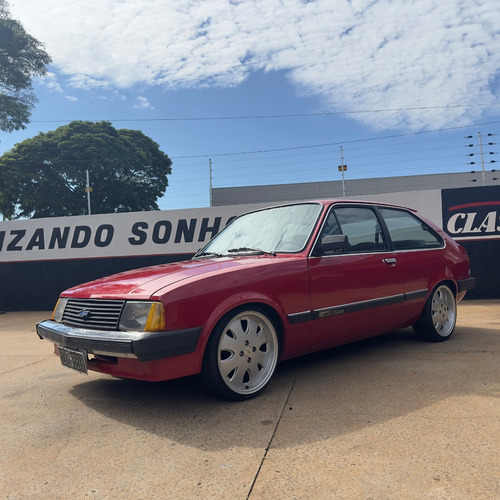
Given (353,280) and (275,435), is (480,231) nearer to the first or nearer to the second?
→ (353,280)

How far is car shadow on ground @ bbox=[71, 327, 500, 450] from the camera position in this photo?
2.62m

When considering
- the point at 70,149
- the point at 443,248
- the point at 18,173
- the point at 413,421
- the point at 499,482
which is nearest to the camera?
the point at 499,482

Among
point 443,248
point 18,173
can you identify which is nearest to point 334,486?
point 443,248

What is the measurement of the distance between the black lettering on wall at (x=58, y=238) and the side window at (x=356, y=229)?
8.15 m

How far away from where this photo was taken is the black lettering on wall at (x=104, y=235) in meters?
10.0

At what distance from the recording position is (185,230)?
9680 millimetres

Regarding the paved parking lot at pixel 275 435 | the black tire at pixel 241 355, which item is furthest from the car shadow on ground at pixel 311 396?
the black tire at pixel 241 355

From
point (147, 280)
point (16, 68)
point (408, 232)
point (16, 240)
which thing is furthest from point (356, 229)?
point (16, 68)

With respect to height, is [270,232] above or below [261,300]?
above

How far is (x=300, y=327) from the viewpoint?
338 cm

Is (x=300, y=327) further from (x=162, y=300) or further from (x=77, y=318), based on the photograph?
(x=77, y=318)

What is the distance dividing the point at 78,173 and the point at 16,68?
1305cm

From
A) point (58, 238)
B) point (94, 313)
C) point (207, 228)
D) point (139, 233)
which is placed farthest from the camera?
point (58, 238)

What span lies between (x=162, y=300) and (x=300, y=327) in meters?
1.18
